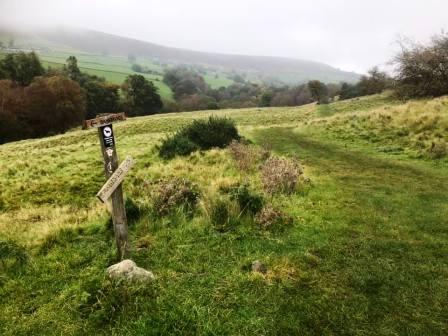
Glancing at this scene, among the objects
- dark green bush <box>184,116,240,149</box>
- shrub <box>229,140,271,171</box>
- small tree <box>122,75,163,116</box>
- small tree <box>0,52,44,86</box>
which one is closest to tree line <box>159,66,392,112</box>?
small tree <box>122,75,163,116</box>

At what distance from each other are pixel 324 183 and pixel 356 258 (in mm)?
5585

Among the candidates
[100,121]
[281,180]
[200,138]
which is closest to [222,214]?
[281,180]

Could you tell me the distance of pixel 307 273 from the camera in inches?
268

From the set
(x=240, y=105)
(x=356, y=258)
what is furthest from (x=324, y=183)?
(x=240, y=105)

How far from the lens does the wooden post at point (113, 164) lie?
6.82 metres

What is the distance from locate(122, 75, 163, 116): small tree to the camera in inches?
3231

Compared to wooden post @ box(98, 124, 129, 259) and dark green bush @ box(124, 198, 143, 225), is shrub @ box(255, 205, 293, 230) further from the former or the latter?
wooden post @ box(98, 124, 129, 259)

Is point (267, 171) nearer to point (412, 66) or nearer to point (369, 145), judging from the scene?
point (369, 145)

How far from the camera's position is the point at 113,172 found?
697cm

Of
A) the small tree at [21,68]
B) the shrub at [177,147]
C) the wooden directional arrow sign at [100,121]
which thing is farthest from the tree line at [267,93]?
the wooden directional arrow sign at [100,121]

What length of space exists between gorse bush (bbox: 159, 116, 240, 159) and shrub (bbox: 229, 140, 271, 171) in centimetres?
288

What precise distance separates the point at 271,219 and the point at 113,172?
372 cm

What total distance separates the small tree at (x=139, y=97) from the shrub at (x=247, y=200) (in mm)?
74473

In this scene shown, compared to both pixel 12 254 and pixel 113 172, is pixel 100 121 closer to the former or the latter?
pixel 113 172
